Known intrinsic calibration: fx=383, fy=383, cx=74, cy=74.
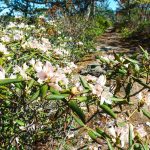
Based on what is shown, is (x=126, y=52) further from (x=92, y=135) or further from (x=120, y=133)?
(x=92, y=135)

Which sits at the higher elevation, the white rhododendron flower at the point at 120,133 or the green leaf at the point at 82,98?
the green leaf at the point at 82,98

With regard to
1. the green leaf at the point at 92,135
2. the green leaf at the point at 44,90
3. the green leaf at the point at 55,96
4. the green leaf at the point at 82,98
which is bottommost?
the green leaf at the point at 92,135

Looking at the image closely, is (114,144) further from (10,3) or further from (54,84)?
(10,3)

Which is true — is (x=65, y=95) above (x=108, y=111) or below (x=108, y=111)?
above

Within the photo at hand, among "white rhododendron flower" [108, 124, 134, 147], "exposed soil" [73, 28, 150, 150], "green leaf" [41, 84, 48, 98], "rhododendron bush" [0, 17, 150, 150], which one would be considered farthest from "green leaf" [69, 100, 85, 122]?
"exposed soil" [73, 28, 150, 150]

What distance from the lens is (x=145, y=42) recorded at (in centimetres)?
1783

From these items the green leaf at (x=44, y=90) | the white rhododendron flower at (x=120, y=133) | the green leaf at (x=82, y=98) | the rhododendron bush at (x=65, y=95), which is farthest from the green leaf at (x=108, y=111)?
the green leaf at (x=44, y=90)

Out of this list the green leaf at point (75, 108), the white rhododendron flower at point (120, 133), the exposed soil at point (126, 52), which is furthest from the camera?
the exposed soil at point (126, 52)

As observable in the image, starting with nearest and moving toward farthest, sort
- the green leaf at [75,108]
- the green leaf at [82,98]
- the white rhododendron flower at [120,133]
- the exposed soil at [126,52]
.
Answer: the green leaf at [75,108], the green leaf at [82,98], the white rhododendron flower at [120,133], the exposed soil at [126,52]

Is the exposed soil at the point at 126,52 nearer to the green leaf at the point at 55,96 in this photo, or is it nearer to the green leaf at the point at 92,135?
the green leaf at the point at 92,135

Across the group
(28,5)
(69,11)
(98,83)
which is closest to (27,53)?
(98,83)

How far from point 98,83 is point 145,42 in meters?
16.2

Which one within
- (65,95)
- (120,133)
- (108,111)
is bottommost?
(120,133)

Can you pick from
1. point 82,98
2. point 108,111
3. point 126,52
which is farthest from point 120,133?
point 126,52
